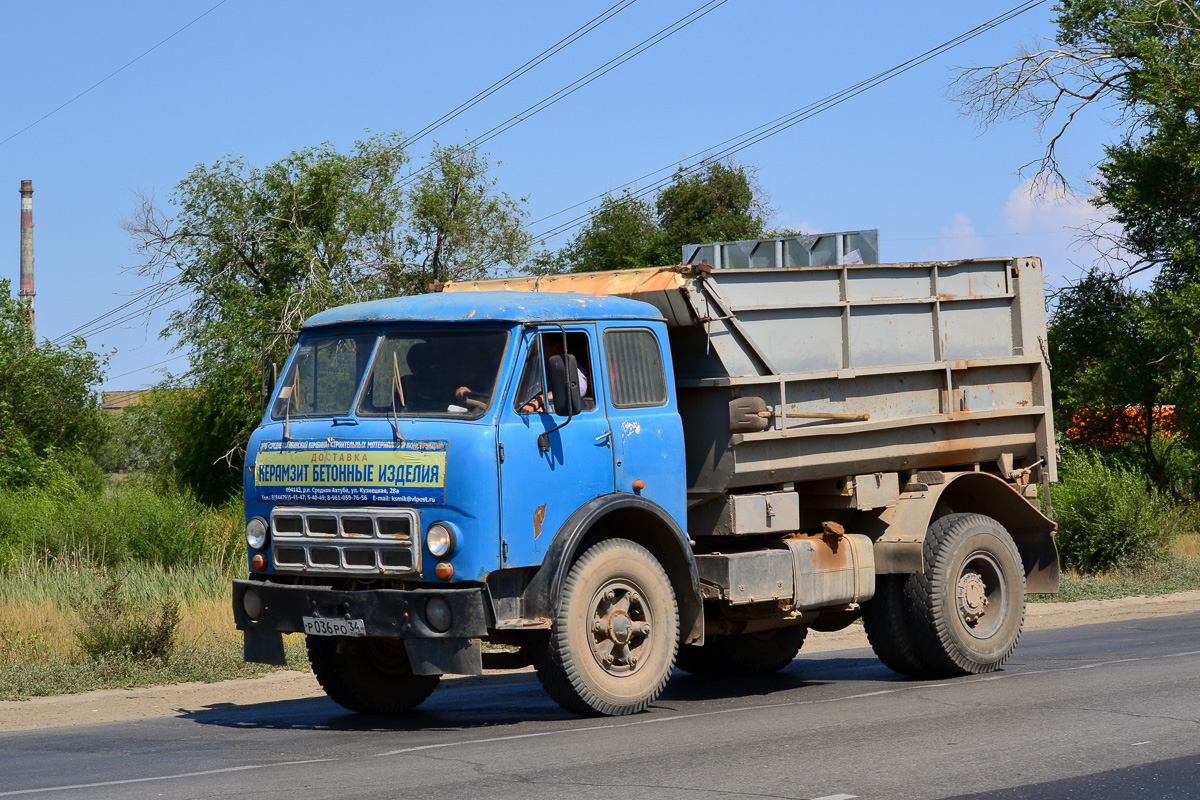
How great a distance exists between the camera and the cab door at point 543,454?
8.18m

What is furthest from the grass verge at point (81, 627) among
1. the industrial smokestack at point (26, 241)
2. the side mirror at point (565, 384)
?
the industrial smokestack at point (26, 241)

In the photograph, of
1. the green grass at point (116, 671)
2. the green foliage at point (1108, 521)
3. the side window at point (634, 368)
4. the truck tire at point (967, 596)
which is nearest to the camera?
the side window at point (634, 368)

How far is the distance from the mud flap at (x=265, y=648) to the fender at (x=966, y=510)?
4.69m

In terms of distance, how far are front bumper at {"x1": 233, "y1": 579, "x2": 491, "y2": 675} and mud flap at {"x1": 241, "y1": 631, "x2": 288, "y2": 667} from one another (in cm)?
16

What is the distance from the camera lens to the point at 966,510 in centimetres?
1184

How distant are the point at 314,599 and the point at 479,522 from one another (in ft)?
3.99

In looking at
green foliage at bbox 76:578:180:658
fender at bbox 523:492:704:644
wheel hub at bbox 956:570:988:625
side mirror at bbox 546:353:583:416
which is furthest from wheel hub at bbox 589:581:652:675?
green foliage at bbox 76:578:180:658

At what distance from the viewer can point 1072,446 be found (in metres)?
27.7

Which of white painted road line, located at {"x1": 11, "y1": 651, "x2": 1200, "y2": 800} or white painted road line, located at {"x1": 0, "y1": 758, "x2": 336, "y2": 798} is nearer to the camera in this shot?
white painted road line, located at {"x1": 0, "y1": 758, "x2": 336, "y2": 798}

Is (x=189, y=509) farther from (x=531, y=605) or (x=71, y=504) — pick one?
(x=531, y=605)

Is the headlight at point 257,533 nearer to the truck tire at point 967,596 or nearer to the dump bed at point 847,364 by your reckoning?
the dump bed at point 847,364

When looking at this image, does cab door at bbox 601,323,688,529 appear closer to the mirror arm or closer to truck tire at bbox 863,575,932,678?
the mirror arm

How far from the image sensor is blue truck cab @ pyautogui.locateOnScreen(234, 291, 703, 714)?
26.4 feet

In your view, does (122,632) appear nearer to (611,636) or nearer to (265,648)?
(265,648)
